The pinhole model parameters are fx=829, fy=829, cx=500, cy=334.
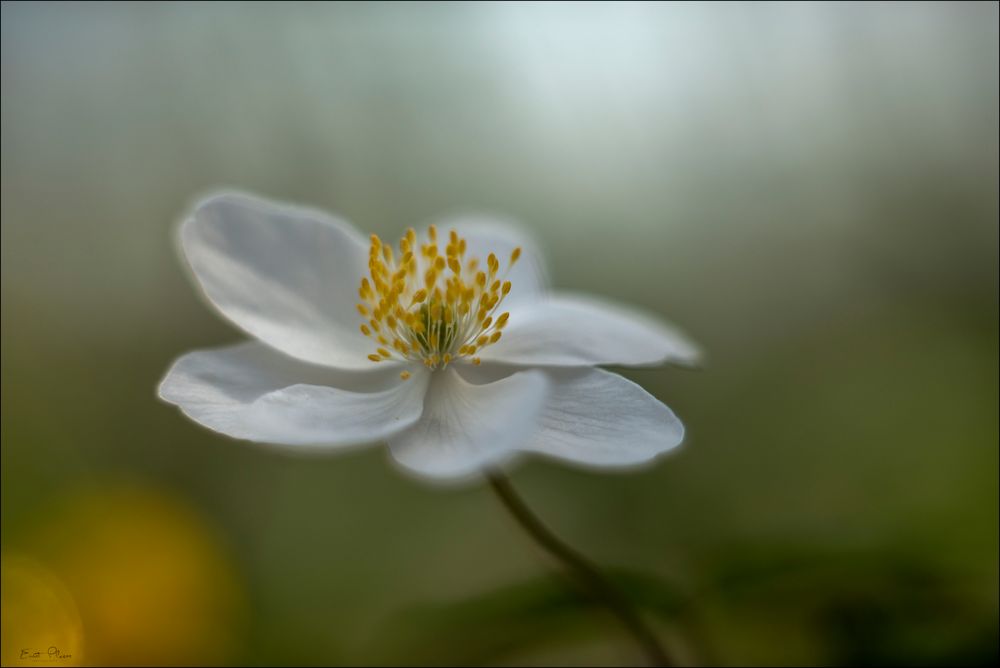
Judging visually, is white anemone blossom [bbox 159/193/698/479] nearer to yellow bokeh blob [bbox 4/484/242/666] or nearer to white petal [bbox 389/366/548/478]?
white petal [bbox 389/366/548/478]

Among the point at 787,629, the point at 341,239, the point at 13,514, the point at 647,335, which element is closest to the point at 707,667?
the point at 787,629

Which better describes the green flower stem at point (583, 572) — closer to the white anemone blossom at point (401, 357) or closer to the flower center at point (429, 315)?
the white anemone blossom at point (401, 357)

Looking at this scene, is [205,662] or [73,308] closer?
[205,662]

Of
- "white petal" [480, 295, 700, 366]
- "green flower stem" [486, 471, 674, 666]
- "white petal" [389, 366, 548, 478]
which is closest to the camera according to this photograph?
"white petal" [389, 366, 548, 478]

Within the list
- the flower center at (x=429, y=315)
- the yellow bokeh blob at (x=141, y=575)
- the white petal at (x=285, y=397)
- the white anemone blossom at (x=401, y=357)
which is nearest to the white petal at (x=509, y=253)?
the white anemone blossom at (x=401, y=357)

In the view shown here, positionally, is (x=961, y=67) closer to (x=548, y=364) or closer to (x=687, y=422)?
(x=687, y=422)

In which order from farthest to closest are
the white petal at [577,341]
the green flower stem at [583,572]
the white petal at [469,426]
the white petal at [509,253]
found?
the white petal at [509,253] < the white petal at [577,341] < the green flower stem at [583,572] < the white petal at [469,426]

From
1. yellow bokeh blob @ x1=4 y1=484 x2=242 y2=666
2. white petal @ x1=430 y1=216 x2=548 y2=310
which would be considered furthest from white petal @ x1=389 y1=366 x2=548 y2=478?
yellow bokeh blob @ x1=4 y1=484 x2=242 y2=666
